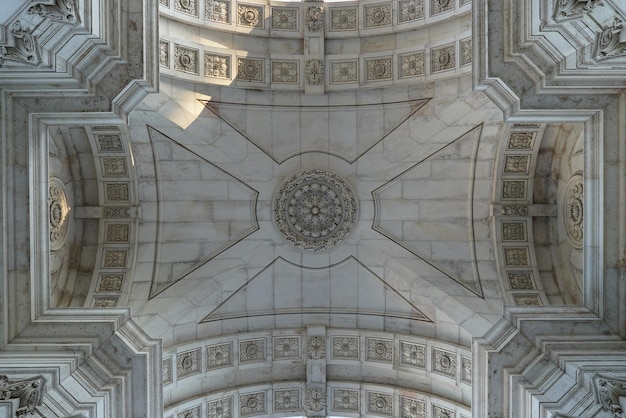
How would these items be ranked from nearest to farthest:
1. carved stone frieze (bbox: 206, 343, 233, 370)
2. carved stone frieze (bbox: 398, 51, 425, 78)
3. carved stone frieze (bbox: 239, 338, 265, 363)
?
1. carved stone frieze (bbox: 398, 51, 425, 78)
2. carved stone frieze (bbox: 206, 343, 233, 370)
3. carved stone frieze (bbox: 239, 338, 265, 363)

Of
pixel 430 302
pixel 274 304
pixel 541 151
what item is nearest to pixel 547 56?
pixel 541 151

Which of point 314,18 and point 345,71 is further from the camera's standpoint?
point 345,71

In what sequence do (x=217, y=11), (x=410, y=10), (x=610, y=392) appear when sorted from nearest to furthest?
(x=610, y=392), (x=217, y=11), (x=410, y=10)

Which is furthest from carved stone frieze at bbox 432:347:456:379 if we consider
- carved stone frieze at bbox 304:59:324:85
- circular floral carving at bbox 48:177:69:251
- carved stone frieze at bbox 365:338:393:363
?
circular floral carving at bbox 48:177:69:251

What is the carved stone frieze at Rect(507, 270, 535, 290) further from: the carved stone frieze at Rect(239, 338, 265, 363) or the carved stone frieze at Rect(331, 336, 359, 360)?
the carved stone frieze at Rect(239, 338, 265, 363)

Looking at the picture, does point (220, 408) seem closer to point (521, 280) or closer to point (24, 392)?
point (24, 392)

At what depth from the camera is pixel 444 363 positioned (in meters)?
15.3

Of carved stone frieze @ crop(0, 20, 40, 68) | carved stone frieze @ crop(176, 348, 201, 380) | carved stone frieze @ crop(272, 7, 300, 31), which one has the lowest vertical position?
carved stone frieze @ crop(176, 348, 201, 380)

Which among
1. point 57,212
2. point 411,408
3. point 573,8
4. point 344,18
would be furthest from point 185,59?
point 411,408

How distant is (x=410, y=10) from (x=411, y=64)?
146 centimetres

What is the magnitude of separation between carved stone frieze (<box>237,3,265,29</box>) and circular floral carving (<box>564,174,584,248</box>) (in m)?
9.08

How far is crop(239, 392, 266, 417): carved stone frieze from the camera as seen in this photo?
1600cm

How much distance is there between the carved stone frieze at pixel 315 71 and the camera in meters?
15.5

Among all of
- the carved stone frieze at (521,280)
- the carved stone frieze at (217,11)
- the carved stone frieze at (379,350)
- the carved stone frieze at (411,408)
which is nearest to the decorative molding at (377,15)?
the carved stone frieze at (217,11)
